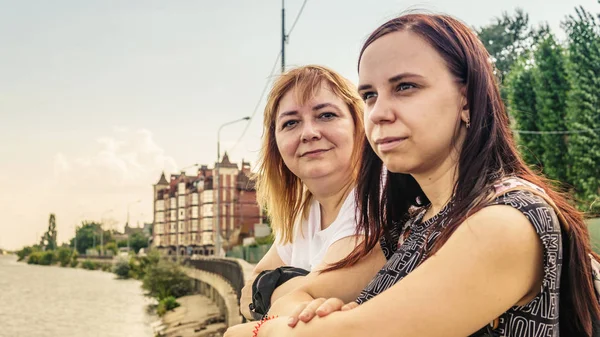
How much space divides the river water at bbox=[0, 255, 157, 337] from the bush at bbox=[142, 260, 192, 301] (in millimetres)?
1769

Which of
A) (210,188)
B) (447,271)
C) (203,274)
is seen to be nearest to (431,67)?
(447,271)

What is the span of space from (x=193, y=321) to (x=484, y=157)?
29928 millimetres

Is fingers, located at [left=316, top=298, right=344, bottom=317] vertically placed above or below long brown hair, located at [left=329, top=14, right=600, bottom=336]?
below

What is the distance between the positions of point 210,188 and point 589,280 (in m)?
83.8

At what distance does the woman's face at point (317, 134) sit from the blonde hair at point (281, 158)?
23 mm

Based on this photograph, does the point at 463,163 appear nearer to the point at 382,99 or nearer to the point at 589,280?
the point at 382,99

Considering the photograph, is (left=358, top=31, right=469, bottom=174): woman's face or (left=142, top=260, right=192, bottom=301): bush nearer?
(left=358, top=31, right=469, bottom=174): woman's face

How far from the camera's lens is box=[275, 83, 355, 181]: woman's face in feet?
7.61

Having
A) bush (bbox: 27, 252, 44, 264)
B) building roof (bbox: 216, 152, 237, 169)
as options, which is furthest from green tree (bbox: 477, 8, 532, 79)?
bush (bbox: 27, 252, 44, 264)

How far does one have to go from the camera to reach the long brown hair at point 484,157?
4.22ft

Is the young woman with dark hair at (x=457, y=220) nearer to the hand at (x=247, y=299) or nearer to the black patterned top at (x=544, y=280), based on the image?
the black patterned top at (x=544, y=280)

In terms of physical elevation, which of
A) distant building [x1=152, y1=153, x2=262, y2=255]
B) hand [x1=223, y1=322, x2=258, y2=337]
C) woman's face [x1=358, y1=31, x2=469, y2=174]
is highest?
distant building [x1=152, y1=153, x2=262, y2=255]

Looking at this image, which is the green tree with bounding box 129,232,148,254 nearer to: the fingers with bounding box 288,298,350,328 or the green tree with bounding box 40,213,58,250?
the green tree with bounding box 40,213,58,250

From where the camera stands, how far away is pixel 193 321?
30094mm
